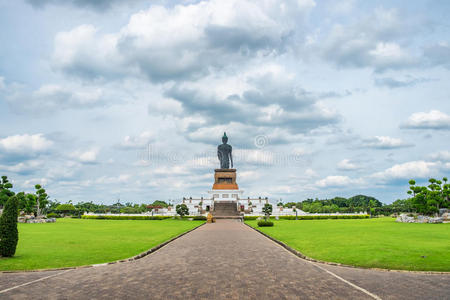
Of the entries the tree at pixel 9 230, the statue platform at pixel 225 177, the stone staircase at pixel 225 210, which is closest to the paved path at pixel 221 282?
the tree at pixel 9 230

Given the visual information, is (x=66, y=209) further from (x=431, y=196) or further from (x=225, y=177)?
(x=431, y=196)

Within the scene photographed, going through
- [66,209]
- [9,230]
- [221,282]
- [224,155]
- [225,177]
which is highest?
[224,155]

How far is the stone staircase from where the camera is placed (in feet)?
188


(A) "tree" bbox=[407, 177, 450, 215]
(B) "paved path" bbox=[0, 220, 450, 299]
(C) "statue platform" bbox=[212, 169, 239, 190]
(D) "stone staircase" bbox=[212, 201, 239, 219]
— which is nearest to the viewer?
(B) "paved path" bbox=[0, 220, 450, 299]

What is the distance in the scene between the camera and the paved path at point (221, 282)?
24.3 ft

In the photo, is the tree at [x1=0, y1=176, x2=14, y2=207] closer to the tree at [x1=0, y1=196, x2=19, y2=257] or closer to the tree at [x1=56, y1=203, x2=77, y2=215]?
the tree at [x1=56, y1=203, x2=77, y2=215]

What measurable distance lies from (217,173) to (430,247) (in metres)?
61.3

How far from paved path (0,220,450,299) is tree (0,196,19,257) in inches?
119

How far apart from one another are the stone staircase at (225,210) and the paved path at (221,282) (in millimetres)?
45004

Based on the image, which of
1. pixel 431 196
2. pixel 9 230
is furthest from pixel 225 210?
pixel 9 230

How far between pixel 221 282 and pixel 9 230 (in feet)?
29.1

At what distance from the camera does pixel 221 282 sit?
849 centimetres

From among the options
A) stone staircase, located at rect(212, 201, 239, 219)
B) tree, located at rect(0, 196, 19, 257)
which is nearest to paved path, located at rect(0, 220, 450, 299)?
tree, located at rect(0, 196, 19, 257)

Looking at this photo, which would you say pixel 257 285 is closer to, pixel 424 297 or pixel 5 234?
pixel 424 297
